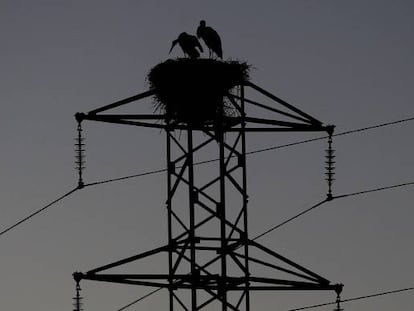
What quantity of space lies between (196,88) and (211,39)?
155 cm

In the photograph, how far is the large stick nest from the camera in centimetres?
2622

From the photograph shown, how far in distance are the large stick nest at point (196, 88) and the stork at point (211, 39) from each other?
0.55 m

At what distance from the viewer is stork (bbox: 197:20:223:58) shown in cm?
2719

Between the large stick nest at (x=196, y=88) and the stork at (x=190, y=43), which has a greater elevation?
the stork at (x=190, y=43)

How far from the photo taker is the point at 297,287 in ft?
81.2

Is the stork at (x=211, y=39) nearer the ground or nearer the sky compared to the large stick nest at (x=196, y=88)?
nearer the sky

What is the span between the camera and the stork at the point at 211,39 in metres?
27.2

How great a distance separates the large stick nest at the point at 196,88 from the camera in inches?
1032

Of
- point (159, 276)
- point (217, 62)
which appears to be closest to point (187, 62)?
point (217, 62)

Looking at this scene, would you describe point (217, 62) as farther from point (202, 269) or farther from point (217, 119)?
point (202, 269)

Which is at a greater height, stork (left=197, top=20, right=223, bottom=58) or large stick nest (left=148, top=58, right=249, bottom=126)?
stork (left=197, top=20, right=223, bottom=58)

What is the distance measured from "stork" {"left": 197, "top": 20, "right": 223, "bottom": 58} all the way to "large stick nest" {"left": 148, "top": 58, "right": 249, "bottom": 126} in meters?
0.55

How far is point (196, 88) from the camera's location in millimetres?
26219

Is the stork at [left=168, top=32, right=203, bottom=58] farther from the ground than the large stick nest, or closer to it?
farther from the ground
